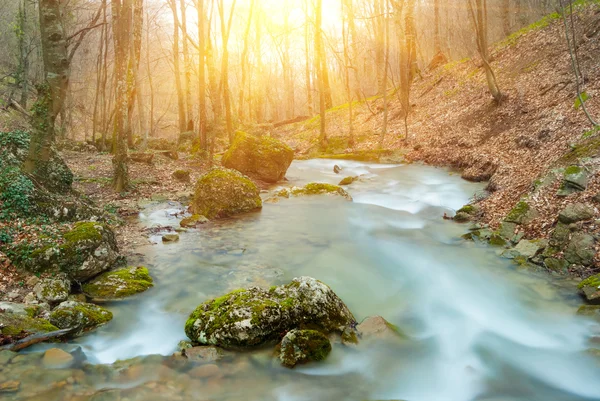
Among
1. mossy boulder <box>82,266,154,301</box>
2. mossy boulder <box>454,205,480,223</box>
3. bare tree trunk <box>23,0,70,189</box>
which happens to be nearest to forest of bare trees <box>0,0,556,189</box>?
bare tree trunk <box>23,0,70,189</box>

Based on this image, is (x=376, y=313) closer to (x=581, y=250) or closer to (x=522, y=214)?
(x=581, y=250)

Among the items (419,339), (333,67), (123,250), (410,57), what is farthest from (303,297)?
(333,67)

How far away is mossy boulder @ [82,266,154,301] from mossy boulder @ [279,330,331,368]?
3.33 meters

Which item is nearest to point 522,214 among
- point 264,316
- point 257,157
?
point 264,316

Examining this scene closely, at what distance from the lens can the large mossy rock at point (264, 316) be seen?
197 inches

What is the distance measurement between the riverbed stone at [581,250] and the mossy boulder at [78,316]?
25.6 ft

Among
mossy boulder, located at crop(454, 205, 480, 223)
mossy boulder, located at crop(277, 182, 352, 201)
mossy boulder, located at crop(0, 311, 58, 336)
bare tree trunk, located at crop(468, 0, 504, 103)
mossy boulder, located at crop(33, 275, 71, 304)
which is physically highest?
bare tree trunk, located at crop(468, 0, 504, 103)

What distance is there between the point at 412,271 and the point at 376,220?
12.1 ft

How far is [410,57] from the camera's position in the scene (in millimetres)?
27609

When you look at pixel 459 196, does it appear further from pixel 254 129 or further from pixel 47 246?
pixel 254 129

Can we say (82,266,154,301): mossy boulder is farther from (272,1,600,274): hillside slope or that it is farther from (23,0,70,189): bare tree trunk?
(272,1,600,274): hillside slope

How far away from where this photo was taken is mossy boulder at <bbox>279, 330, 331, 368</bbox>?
480 cm

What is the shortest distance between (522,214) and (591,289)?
2.61 meters

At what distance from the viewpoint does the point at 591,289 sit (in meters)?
5.85
